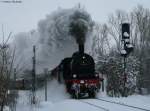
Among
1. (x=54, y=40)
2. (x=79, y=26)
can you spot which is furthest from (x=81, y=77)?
(x=54, y=40)

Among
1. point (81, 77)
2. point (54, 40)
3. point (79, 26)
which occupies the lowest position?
point (81, 77)

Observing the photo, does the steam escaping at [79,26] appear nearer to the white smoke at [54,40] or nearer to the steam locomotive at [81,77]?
the white smoke at [54,40]

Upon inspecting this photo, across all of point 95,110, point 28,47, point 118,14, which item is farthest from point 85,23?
point 118,14

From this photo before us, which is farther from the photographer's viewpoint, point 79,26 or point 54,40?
point 54,40

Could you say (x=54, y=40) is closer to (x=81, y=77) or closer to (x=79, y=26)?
(x=79, y=26)

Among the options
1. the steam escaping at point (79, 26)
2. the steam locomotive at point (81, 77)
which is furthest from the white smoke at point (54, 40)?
the steam locomotive at point (81, 77)

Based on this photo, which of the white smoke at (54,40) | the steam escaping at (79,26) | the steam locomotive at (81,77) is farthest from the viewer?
the white smoke at (54,40)

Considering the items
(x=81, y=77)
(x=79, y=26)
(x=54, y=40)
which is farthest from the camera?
(x=54, y=40)

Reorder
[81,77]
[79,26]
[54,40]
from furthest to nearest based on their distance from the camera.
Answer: [54,40] → [79,26] → [81,77]

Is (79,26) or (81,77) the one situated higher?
(79,26)

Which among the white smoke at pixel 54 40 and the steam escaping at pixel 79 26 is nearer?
the steam escaping at pixel 79 26

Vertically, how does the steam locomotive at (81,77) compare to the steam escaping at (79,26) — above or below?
below

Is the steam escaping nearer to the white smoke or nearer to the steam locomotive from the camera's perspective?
the white smoke

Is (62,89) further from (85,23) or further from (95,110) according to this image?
(95,110)
